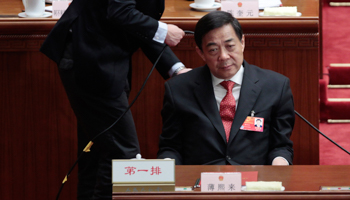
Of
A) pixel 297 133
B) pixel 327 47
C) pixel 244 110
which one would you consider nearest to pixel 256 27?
pixel 297 133

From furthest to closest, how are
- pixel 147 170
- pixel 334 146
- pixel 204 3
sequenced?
pixel 334 146 → pixel 204 3 → pixel 147 170

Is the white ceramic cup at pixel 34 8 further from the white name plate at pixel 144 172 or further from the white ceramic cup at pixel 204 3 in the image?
the white name plate at pixel 144 172

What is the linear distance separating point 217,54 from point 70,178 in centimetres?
107

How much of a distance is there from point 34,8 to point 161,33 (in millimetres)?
841

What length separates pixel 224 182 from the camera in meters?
1.21

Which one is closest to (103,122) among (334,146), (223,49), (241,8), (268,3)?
(223,49)

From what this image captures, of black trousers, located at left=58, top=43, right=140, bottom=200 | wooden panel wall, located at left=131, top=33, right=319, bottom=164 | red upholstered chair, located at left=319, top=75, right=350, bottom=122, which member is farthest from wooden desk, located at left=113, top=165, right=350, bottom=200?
red upholstered chair, located at left=319, top=75, right=350, bottom=122

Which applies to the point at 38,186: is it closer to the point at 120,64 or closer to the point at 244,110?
the point at 120,64

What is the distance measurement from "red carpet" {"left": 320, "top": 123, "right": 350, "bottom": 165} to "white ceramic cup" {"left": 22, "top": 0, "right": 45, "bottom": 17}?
62.1 inches

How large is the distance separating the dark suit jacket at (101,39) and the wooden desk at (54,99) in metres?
0.47

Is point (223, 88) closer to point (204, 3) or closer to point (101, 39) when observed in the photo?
point (101, 39)

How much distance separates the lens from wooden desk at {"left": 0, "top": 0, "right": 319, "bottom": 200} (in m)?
2.42

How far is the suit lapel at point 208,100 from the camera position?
1828 millimetres

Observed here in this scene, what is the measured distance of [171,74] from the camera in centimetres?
205
